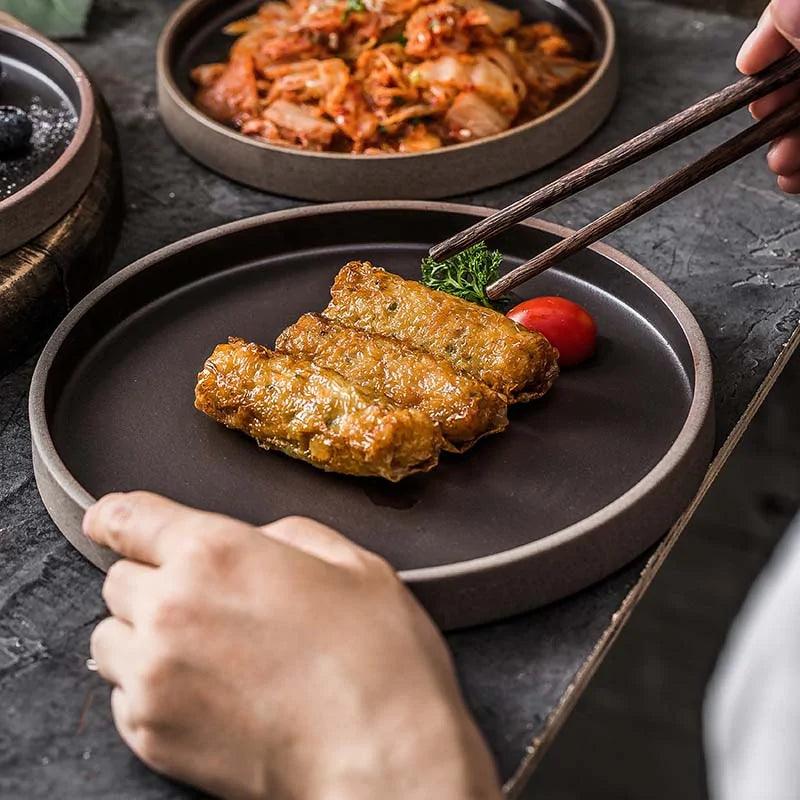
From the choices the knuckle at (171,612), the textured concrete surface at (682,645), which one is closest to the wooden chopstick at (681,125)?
the knuckle at (171,612)

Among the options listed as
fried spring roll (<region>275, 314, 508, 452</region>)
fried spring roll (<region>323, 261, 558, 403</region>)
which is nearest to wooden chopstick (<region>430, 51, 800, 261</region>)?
Answer: fried spring roll (<region>323, 261, 558, 403</region>)

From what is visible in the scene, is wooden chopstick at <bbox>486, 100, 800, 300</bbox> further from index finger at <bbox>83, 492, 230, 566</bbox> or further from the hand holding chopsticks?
index finger at <bbox>83, 492, 230, 566</bbox>

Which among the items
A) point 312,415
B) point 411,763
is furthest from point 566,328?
point 411,763

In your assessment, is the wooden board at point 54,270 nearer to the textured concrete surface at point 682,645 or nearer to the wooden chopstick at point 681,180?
the wooden chopstick at point 681,180

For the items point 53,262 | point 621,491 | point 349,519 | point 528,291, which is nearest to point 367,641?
point 349,519

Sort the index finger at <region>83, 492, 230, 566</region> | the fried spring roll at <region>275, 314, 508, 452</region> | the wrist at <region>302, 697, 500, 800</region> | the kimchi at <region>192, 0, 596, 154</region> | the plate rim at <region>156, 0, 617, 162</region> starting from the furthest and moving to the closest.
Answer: the kimchi at <region>192, 0, 596, 154</region>
the plate rim at <region>156, 0, 617, 162</region>
the fried spring roll at <region>275, 314, 508, 452</region>
the index finger at <region>83, 492, 230, 566</region>
the wrist at <region>302, 697, 500, 800</region>

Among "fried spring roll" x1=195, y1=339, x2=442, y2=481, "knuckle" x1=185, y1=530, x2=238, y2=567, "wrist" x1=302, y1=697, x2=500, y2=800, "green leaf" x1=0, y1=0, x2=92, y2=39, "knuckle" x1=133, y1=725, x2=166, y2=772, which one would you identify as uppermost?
"knuckle" x1=185, y1=530, x2=238, y2=567
